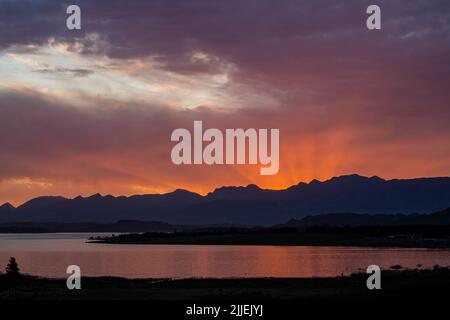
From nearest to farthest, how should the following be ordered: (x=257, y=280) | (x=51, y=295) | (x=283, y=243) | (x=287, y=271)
Result: (x=51, y=295) < (x=257, y=280) < (x=287, y=271) < (x=283, y=243)

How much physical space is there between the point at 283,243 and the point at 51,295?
15340 cm

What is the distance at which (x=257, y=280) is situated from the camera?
66.8 m

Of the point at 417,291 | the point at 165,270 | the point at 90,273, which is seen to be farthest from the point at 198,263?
the point at 417,291
